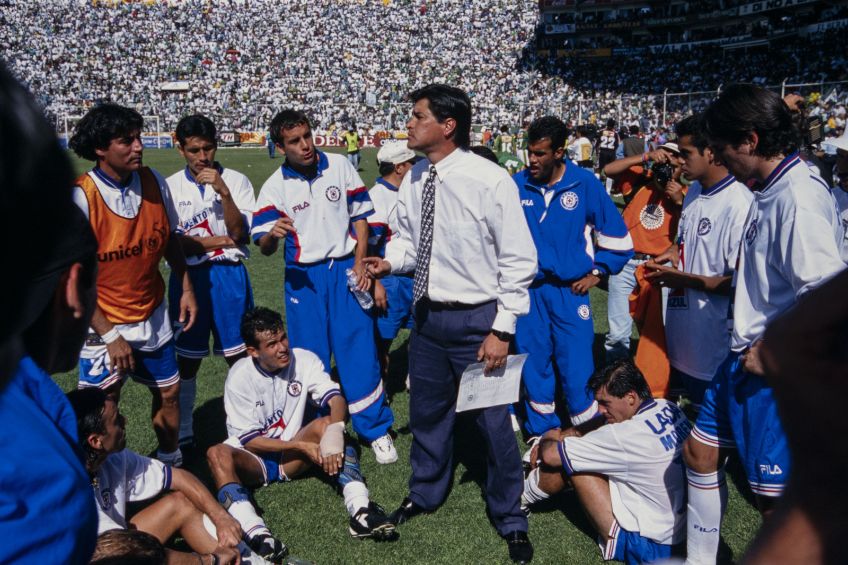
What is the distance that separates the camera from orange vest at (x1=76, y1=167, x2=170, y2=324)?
4176 millimetres

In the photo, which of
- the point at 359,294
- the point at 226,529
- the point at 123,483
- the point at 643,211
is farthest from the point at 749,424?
the point at 643,211

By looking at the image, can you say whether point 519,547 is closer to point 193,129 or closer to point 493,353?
point 493,353

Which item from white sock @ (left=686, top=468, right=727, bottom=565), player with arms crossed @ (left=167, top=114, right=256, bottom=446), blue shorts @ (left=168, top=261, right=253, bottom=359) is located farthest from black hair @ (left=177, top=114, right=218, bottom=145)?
white sock @ (left=686, top=468, right=727, bottom=565)

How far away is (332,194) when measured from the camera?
5.20 meters

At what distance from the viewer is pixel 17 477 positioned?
3.27 feet

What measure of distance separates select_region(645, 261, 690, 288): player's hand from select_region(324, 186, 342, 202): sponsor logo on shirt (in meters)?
2.30

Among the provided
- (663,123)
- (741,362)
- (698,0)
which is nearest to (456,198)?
(741,362)

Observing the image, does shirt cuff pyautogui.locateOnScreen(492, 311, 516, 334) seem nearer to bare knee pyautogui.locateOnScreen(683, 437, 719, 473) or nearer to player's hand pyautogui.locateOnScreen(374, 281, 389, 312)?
bare knee pyautogui.locateOnScreen(683, 437, 719, 473)

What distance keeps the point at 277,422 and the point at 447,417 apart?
1.31 m

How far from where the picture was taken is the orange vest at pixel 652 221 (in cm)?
587

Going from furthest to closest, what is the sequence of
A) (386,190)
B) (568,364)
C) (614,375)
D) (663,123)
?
(663,123) < (386,190) < (568,364) < (614,375)

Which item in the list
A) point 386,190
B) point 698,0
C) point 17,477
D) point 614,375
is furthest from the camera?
point 698,0

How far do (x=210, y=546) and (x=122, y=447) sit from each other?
0.73m

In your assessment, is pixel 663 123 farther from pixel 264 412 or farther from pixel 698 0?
pixel 264 412
